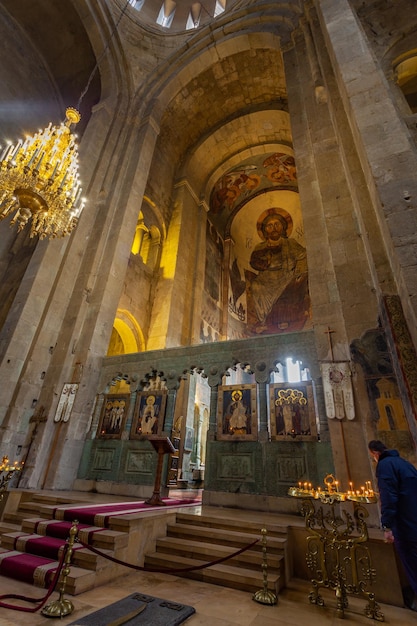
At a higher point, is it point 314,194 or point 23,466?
point 314,194

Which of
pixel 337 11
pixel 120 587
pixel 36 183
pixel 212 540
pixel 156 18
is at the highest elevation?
pixel 156 18

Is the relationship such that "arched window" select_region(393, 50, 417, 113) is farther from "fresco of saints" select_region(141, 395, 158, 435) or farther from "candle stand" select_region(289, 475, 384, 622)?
"fresco of saints" select_region(141, 395, 158, 435)

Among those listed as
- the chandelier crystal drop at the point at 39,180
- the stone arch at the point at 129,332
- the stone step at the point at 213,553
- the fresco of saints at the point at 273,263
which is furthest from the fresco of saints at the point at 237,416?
the fresco of saints at the point at 273,263

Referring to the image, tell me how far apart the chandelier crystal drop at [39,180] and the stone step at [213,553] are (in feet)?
18.2

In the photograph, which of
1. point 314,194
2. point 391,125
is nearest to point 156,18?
point 314,194

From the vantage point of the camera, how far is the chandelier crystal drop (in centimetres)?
551

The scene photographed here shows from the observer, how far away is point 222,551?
10.8ft

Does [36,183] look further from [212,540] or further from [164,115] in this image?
[164,115]

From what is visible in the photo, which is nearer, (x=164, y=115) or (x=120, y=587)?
(x=120, y=587)

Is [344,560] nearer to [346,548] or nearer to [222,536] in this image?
[346,548]

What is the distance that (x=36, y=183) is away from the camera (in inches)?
220

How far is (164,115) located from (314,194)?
32.0ft

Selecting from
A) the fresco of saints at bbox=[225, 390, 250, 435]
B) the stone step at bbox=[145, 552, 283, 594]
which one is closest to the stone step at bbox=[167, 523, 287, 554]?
the stone step at bbox=[145, 552, 283, 594]

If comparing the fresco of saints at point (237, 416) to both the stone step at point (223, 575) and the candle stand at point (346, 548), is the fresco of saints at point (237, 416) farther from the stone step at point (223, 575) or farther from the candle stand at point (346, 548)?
the candle stand at point (346, 548)
